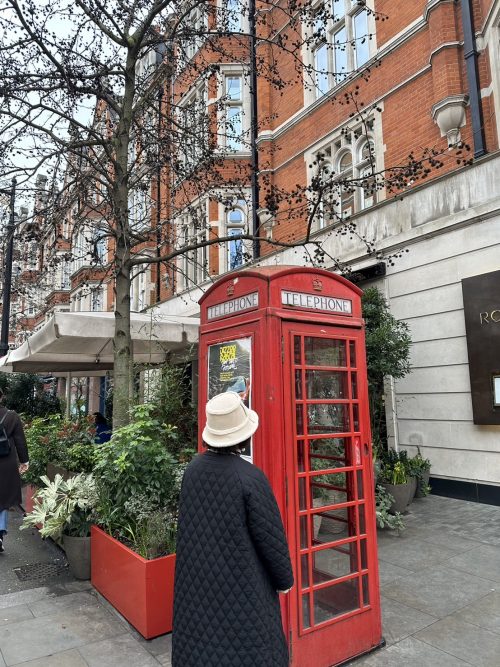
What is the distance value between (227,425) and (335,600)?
1855 millimetres

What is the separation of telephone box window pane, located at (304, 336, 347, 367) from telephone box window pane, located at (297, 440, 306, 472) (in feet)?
1.80

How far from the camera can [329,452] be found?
3518 millimetres


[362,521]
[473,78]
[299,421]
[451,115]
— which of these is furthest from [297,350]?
[473,78]

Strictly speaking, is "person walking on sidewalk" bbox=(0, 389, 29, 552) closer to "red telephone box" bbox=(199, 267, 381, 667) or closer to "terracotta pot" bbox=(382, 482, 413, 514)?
"red telephone box" bbox=(199, 267, 381, 667)

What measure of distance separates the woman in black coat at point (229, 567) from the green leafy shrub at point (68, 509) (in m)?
3.09

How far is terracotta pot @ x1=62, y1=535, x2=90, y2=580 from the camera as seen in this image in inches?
191

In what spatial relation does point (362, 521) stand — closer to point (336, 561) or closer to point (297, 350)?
point (336, 561)

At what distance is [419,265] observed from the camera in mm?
8469

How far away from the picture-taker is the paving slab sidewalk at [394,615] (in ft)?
11.0

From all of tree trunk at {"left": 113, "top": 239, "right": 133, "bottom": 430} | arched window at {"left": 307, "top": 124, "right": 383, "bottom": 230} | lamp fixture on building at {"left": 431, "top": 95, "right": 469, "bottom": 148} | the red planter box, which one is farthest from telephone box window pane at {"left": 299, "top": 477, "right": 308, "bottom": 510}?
arched window at {"left": 307, "top": 124, "right": 383, "bottom": 230}

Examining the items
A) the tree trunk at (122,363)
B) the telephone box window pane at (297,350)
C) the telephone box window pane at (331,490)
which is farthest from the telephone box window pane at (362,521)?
the tree trunk at (122,363)

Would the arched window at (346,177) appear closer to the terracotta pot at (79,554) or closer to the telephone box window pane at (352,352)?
the telephone box window pane at (352,352)

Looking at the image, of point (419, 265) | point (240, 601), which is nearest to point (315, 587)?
point (240, 601)

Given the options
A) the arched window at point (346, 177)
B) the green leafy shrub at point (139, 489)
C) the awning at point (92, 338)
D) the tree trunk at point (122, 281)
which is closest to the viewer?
the green leafy shrub at point (139, 489)
